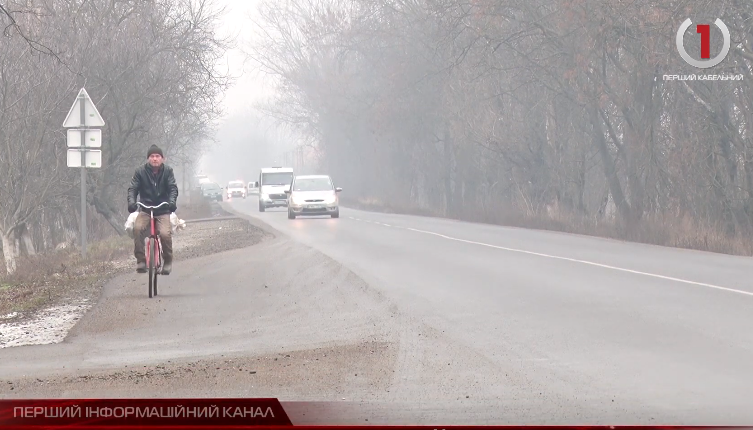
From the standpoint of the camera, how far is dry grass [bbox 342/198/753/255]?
85.0ft

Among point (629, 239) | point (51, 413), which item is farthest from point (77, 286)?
point (629, 239)

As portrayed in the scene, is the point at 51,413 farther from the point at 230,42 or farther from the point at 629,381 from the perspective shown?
the point at 230,42

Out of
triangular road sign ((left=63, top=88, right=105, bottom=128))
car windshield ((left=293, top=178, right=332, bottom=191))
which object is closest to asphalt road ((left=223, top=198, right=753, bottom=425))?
triangular road sign ((left=63, top=88, right=105, bottom=128))

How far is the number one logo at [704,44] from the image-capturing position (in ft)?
97.5

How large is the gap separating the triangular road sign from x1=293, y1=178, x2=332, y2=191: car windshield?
86.1 ft

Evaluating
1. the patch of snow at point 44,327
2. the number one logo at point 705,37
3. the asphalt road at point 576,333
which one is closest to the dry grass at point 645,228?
the asphalt road at point 576,333

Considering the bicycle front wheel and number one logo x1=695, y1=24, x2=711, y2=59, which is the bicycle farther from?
number one logo x1=695, y1=24, x2=711, y2=59

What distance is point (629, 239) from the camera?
30250 mm

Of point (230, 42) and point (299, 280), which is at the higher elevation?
point (230, 42)

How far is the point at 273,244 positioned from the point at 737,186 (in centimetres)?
1239

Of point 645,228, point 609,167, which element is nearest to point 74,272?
point 645,228

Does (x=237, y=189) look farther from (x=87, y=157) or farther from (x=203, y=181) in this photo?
(x=87, y=157)

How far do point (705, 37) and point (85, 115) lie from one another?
648 inches

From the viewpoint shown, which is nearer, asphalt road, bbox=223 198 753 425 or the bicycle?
asphalt road, bbox=223 198 753 425
